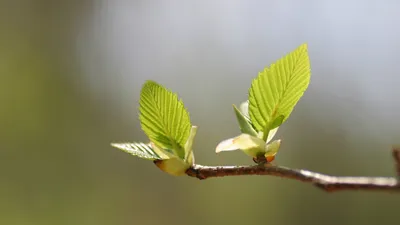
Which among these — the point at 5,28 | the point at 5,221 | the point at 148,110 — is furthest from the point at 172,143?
the point at 5,28

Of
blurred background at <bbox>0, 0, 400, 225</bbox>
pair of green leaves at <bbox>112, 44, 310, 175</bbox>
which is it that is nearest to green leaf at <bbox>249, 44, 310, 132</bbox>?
pair of green leaves at <bbox>112, 44, 310, 175</bbox>

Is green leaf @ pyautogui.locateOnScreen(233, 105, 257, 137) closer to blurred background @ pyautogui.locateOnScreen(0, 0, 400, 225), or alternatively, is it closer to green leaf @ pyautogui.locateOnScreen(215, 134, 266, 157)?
green leaf @ pyautogui.locateOnScreen(215, 134, 266, 157)

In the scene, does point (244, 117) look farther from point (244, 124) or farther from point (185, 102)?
point (185, 102)

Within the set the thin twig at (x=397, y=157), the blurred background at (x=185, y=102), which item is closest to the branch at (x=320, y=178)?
the thin twig at (x=397, y=157)

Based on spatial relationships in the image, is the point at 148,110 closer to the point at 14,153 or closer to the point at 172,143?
the point at 172,143

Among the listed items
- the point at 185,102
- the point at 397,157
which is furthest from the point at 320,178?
the point at 185,102

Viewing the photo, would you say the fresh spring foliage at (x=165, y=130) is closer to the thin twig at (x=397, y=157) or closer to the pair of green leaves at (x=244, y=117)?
the pair of green leaves at (x=244, y=117)

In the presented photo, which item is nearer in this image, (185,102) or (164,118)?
(164,118)

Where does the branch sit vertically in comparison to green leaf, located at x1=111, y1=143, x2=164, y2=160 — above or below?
below
